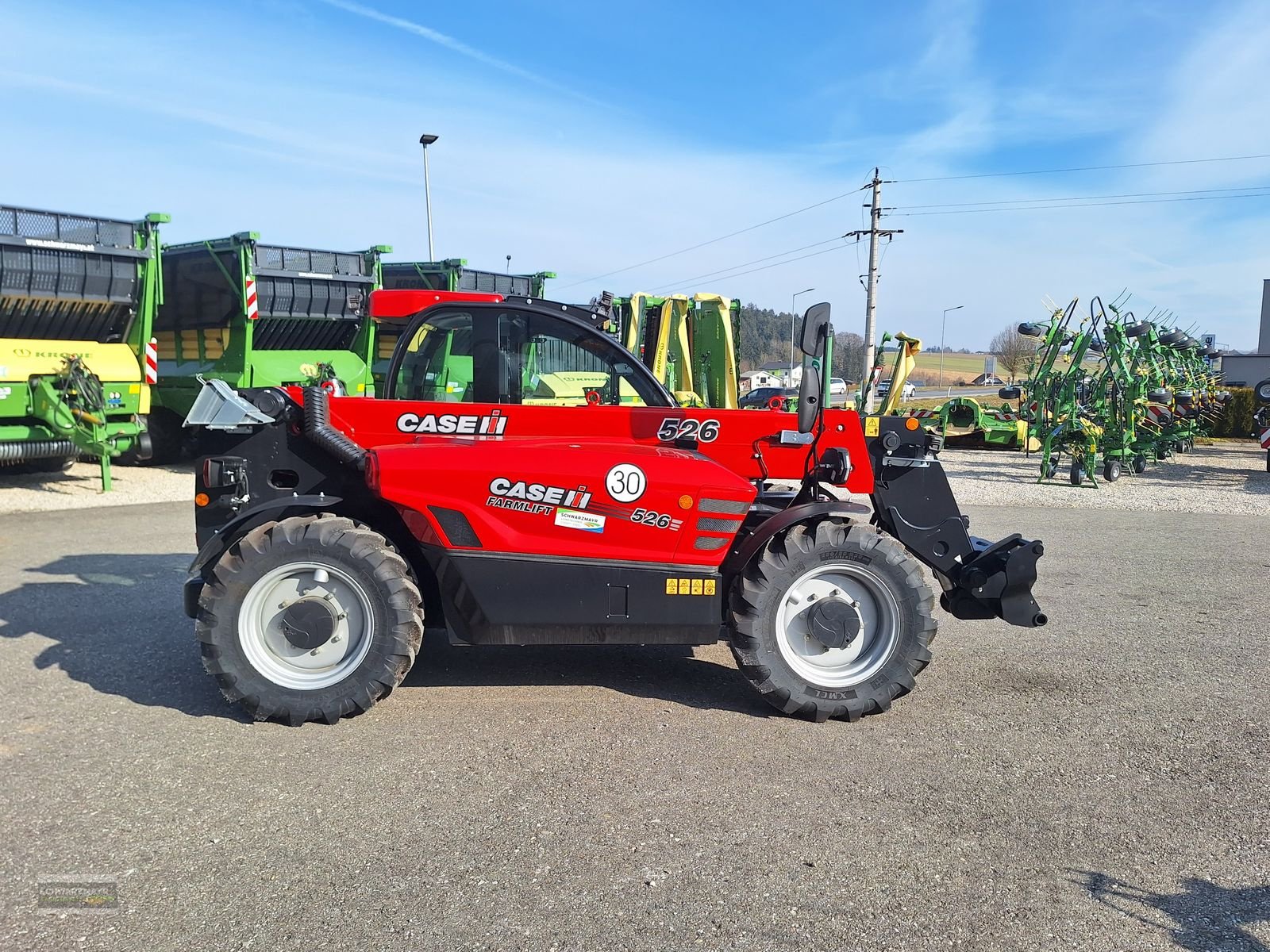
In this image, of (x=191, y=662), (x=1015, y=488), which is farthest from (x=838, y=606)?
(x=1015, y=488)

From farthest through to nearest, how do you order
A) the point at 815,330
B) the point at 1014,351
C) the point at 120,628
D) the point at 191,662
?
1. the point at 1014,351
2. the point at 120,628
3. the point at 191,662
4. the point at 815,330

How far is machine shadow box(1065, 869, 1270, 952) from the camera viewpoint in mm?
2965

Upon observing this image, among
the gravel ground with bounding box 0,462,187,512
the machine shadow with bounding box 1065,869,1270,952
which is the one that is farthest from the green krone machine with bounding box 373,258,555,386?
the machine shadow with bounding box 1065,869,1270,952

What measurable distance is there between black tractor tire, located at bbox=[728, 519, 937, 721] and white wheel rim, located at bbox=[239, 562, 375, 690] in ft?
6.05

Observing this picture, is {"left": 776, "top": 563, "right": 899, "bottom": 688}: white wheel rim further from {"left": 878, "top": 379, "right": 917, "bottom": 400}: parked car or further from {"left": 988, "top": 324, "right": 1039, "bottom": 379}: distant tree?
{"left": 988, "top": 324, "right": 1039, "bottom": 379}: distant tree

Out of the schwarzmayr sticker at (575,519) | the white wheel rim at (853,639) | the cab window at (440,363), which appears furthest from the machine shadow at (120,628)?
the white wheel rim at (853,639)

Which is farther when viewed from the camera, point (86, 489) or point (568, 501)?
point (86, 489)

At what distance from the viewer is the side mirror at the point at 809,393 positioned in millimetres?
4625

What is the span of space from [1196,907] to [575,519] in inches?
114

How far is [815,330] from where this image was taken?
4.55m

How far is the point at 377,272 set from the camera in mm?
14211

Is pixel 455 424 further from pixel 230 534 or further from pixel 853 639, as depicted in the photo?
pixel 853 639

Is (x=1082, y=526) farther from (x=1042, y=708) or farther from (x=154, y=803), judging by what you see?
(x=154, y=803)

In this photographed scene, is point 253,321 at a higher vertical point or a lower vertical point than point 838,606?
higher
